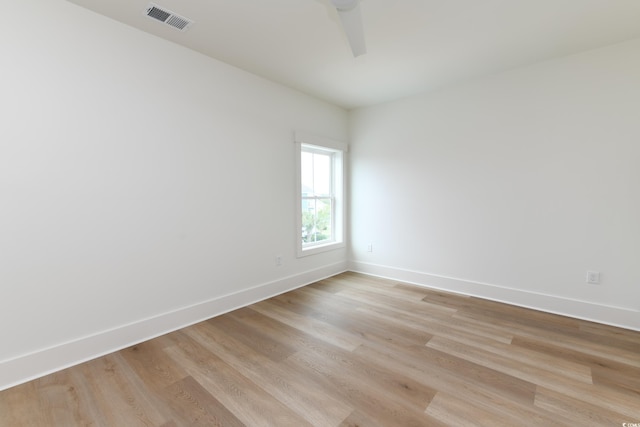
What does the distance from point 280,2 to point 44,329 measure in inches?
111

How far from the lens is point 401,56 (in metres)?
2.67

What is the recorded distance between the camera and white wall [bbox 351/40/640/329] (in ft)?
8.27

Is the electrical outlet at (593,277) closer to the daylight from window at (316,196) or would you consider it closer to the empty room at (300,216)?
the empty room at (300,216)

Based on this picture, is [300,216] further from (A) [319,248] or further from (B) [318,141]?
(B) [318,141]

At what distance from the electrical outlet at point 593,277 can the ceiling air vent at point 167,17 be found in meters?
4.21

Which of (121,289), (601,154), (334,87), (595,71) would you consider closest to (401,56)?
(334,87)

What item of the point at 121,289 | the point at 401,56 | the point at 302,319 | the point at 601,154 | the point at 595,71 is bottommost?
the point at 302,319

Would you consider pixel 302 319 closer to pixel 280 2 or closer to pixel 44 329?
pixel 44 329

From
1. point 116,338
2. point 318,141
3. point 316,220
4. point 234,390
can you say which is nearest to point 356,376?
point 234,390

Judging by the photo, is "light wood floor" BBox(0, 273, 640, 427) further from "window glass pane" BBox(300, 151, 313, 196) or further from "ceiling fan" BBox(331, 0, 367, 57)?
"ceiling fan" BBox(331, 0, 367, 57)

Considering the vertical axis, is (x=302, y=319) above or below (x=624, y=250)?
below

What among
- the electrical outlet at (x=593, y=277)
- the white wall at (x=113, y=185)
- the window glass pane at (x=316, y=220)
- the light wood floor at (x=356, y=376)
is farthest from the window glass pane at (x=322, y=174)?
the electrical outlet at (x=593, y=277)

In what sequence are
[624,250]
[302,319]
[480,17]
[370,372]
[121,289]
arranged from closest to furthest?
[370,372], [480,17], [121,289], [624,250], [302,319]

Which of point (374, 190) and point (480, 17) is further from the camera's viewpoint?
point (374, 190)
